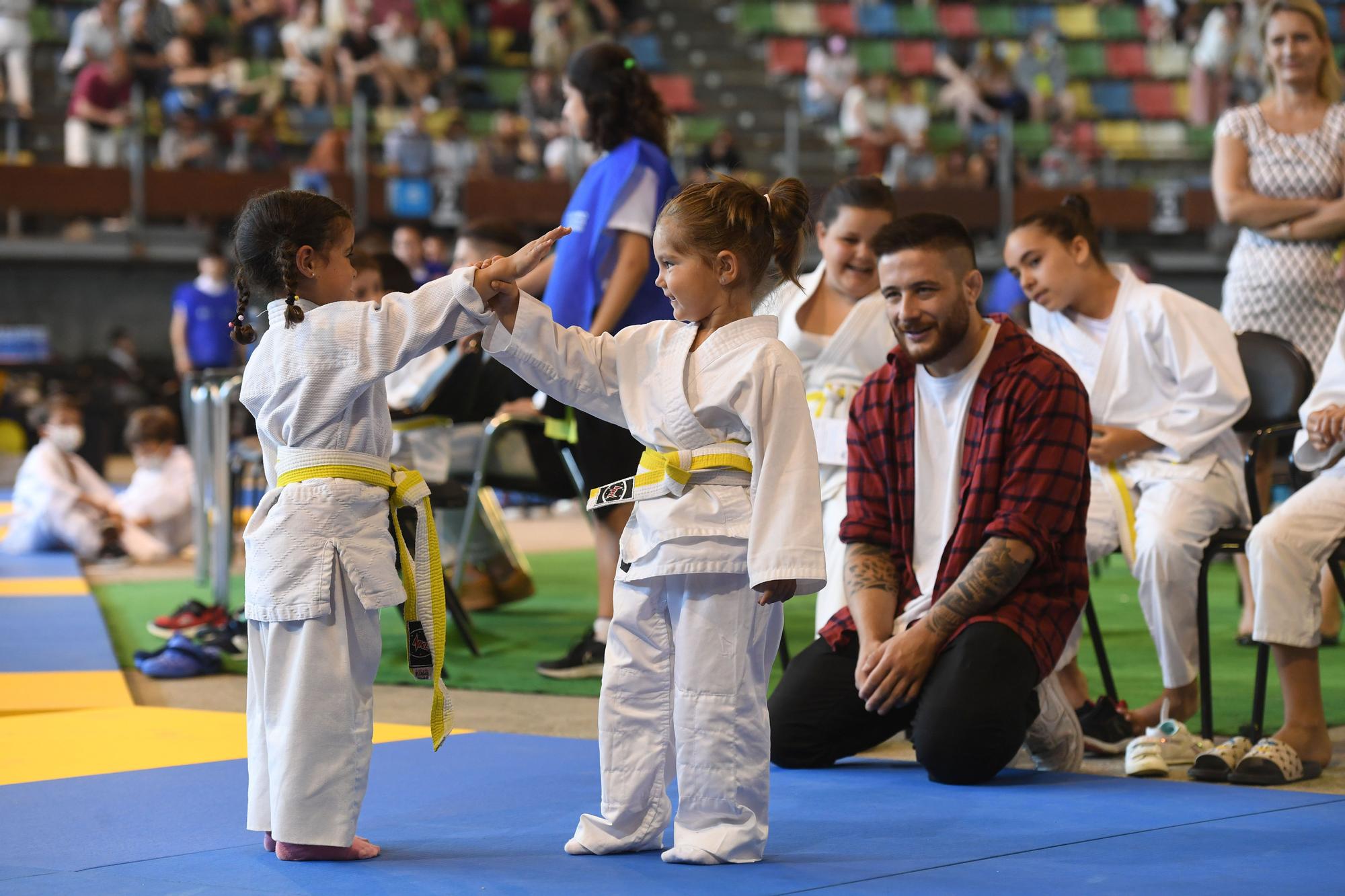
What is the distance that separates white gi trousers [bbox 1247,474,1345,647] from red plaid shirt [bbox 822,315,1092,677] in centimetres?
36

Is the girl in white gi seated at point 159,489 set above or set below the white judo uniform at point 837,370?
below

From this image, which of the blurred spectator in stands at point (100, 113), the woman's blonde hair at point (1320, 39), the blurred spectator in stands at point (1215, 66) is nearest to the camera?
the woman's blonde hair at point (1320, 39)

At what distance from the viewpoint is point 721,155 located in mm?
12117

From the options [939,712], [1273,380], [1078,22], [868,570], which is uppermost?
[1078,22]

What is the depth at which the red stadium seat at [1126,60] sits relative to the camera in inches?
661

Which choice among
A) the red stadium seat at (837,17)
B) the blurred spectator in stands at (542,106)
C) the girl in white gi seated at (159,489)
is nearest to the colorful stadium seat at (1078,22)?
the red stadium seat at (837,17)

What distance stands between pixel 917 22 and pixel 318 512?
15.8 metres

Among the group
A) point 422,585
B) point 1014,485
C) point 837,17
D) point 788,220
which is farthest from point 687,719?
→ point 837,17

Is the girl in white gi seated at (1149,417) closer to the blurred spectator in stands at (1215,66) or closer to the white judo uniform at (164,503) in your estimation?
the white judo uniform at (164,503)

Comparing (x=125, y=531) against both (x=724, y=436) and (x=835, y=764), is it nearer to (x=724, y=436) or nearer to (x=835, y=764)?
(x=835, y=764)

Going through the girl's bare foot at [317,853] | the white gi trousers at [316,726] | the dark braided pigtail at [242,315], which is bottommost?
the girl's bare foot at [317,853]

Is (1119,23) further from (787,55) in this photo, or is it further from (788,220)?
(788,220)

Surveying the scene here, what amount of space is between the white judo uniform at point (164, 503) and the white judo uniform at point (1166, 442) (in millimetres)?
5102

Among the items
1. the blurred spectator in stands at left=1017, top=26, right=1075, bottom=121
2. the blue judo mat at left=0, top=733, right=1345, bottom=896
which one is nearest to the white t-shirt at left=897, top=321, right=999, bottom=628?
the blue judo mat at left=0, top=733, right=1345, bottom=896
